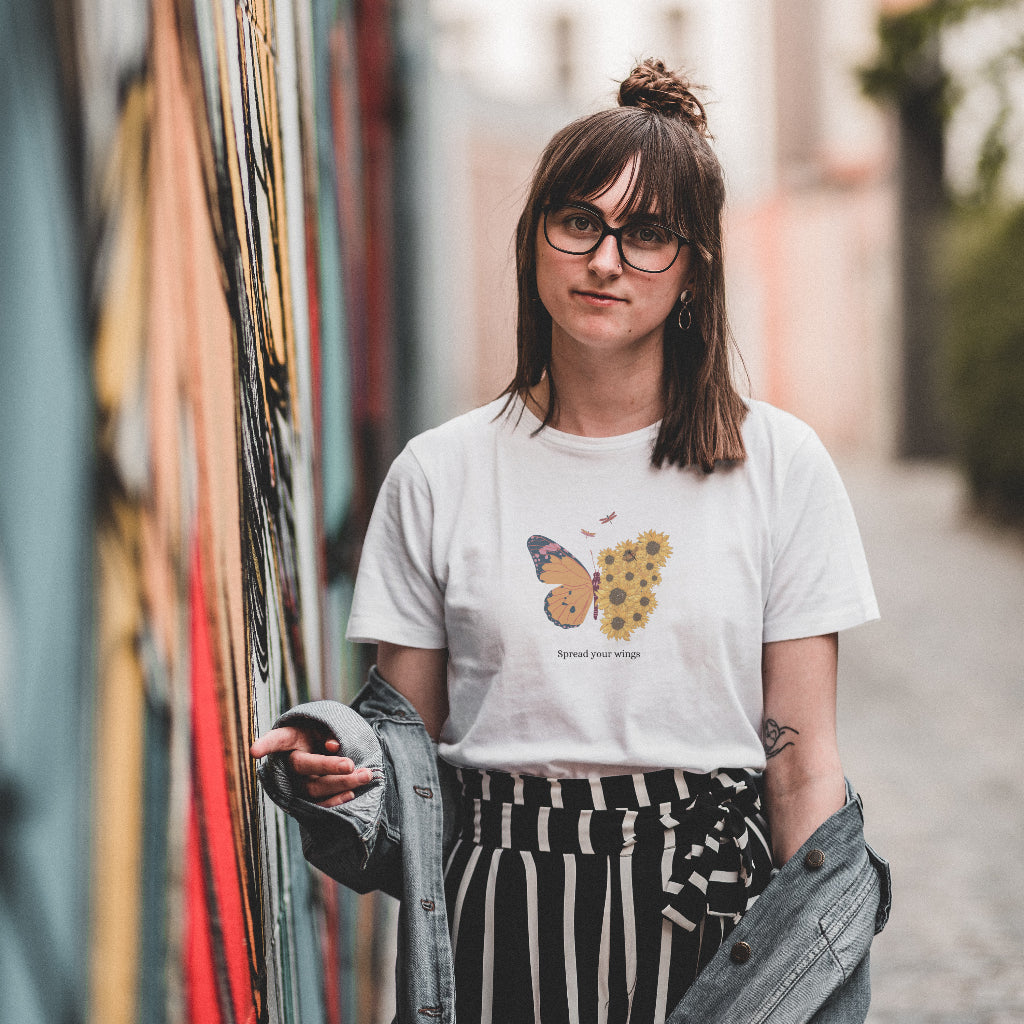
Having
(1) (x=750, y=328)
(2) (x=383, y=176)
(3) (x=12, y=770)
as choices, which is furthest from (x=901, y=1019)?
(1) (x=750, y=328)

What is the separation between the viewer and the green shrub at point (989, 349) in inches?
463

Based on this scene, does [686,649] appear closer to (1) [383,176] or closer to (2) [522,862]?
(2) [522,862]

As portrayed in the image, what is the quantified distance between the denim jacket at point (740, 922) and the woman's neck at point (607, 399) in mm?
488

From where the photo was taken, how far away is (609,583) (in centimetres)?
172

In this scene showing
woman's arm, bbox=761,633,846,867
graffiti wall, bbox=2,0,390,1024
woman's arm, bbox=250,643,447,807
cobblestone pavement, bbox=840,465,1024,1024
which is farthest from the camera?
cobblestone pavement, bbox=840,465,1024,1024

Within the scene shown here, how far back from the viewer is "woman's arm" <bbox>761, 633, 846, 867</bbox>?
1734mm

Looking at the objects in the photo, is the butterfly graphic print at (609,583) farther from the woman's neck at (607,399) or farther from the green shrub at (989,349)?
the green shrub at (989,349)

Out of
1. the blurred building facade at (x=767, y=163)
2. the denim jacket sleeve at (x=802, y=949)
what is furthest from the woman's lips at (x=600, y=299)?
the blurred building facade at (x=767, y=163)

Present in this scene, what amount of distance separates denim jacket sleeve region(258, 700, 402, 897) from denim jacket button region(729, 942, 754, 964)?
17.0 inches

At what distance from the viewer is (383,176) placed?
257 inches

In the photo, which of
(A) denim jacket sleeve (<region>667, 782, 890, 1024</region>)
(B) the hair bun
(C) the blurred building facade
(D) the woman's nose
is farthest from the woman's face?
(C) the blurred building facade

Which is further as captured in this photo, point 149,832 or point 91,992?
point 149,832

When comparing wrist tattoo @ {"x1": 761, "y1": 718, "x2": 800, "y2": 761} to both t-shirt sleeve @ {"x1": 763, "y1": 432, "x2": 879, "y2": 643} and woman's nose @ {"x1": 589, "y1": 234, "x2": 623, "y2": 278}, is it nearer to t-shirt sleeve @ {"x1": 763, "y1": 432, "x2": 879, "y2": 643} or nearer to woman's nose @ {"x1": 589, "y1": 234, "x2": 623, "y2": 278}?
t-shirt sleeve @ {"x1": 763, "y1": 432, "x2": 879, "y2": 643}

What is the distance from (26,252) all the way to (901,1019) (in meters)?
3.44
